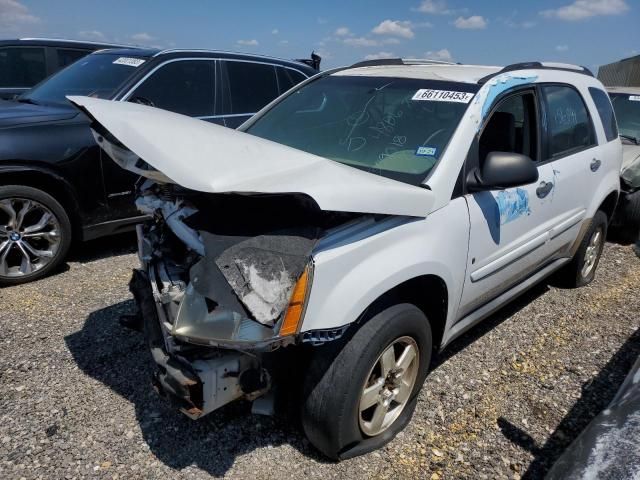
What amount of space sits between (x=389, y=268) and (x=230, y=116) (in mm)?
3555

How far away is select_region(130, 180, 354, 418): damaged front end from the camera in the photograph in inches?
75.6

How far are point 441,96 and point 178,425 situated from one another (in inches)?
89.6

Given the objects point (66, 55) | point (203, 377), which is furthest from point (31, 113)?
point (66, 55)

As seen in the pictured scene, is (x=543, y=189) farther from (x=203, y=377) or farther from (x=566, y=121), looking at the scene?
(x=203, y=377)

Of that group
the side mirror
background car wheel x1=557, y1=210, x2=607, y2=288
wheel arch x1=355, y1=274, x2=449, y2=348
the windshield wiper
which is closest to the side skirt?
wheel arch x1=355, y1=274, x2=449, y2=348

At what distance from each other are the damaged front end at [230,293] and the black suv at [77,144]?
7.27ft

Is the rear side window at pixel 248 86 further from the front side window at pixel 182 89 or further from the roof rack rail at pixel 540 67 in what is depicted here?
the roof rack rail at pixel 540 67

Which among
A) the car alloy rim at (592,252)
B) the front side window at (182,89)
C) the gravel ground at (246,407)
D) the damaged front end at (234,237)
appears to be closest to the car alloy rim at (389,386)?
the gravel ground at (246,407)

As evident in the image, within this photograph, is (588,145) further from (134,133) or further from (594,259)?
(134,133)

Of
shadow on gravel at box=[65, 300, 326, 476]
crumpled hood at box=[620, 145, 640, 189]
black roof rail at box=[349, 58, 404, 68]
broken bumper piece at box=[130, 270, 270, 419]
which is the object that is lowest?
shadow on gravel at box=[65, 300, 326, 476]

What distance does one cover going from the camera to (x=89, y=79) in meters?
5.03

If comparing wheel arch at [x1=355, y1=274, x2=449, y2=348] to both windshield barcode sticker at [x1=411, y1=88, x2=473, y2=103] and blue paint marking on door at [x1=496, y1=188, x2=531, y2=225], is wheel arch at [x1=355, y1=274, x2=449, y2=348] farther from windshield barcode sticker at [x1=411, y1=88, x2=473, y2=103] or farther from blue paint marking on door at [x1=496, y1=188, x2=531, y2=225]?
windshield barcode sticker at [x1=411, y1=88, x2=473, y2=103]

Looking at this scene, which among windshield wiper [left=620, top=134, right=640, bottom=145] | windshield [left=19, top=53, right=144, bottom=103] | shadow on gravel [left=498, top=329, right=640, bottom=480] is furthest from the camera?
windshield wiper [left=620, top=134, right=640, bottom=145]

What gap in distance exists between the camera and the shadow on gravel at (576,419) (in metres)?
2.60
